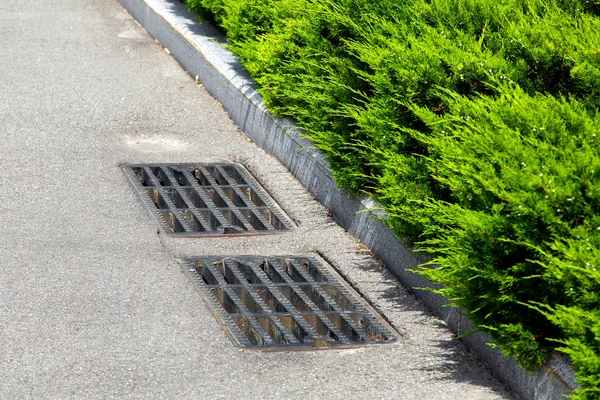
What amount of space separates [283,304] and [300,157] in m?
1.88

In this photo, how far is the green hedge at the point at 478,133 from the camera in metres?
3.94

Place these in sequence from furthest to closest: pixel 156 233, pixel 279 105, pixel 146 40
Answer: pixel 146 40 → pixel 279 105 → pixel 156 233

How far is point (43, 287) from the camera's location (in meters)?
5.19

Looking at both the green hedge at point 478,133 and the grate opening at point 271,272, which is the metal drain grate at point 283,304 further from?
the green hedge at point 478,133

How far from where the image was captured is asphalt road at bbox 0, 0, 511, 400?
441 cm

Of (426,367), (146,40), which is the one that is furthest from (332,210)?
(146,40)

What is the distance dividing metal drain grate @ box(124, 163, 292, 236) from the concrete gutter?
340 mm

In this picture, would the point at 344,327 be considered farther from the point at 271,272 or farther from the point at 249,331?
the point at 271,272

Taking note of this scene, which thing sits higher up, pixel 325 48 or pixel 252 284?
pixel 325 48

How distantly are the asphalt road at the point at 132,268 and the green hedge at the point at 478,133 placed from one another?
0.39m

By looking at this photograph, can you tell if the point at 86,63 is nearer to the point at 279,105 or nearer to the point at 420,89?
the point at 279,105

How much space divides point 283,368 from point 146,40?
6374 millimetres

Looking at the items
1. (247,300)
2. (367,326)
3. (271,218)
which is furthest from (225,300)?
(271,218)

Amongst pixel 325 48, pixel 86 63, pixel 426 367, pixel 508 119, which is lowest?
pixel 86 63
